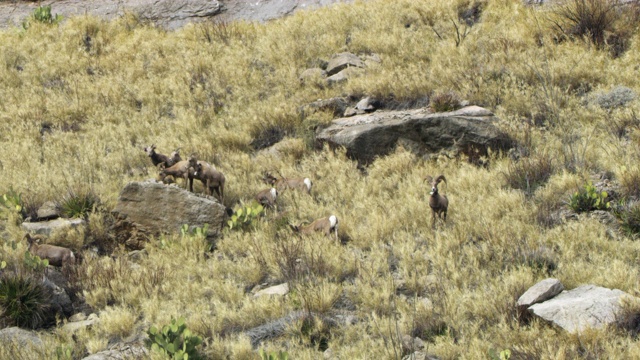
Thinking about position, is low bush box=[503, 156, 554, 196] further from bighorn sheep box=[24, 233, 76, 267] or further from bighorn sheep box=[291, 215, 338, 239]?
bighorn sheep box=[24, 233, 76, 267]

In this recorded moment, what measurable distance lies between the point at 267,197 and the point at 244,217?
0.75m

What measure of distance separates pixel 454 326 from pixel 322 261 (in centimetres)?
202

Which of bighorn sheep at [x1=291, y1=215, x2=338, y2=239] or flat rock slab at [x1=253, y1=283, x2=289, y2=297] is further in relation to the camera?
bighorn sheep at [x1=291, y1=215, x2=338, y2=239]

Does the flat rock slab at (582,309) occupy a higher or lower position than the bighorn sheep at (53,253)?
higher

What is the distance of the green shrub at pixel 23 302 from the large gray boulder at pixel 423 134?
19.3 ft

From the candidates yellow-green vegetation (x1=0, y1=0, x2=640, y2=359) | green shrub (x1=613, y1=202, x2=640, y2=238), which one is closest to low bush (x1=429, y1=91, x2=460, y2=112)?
yellow-green vegetation (x1=0, y1=0, x2=640, y2=359)

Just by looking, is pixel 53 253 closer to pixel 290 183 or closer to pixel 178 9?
pixel 290 183

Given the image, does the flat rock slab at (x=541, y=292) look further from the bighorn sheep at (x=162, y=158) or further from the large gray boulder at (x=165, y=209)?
the bighorn sheep at (x=162, y=158)

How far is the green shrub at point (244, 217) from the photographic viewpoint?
970cm

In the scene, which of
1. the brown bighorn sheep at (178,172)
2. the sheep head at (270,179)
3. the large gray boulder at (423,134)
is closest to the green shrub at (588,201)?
the large gray boulder at (423,134)

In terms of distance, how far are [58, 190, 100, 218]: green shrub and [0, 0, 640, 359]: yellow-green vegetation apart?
136 mm

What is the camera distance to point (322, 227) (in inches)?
362

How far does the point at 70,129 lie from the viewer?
14.4 m

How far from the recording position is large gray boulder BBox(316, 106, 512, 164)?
11461mm
